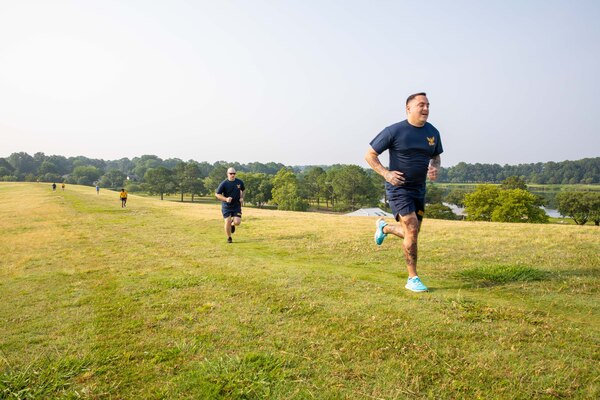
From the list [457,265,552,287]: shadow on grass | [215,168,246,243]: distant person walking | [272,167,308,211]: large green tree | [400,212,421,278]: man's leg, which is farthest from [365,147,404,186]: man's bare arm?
[272,167,308,211]: large green tree

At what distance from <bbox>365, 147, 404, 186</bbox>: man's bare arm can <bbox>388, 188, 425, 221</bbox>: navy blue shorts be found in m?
0.21

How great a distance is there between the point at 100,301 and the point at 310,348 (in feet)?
11.3

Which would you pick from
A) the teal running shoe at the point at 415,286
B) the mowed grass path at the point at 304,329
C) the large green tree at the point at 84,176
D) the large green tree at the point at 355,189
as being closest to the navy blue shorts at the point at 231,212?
the mowed grass path at the point at 304,329

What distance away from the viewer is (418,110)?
5.43m

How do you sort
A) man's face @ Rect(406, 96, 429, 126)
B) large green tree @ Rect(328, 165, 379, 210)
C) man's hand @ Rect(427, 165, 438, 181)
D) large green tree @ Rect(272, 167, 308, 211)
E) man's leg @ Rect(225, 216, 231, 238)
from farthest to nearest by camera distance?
large green tree @ Rect(328, 165, 379, 210)
large green tree @ Rect(272, 167, 308, 211)
man's leg @ Rect(225, 216, 231, 238)
man's hand @ Rect(427, 165, 438, 181)
man's face @ Rect(406, 96, 429, 126)

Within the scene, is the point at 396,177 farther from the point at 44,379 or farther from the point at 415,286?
the point at 44,379

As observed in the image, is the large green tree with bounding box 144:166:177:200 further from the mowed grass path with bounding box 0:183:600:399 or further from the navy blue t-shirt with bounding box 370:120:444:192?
the navy blue t-shirt with bounding box 370:120:444:192

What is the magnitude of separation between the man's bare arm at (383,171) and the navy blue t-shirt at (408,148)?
9 centimetres

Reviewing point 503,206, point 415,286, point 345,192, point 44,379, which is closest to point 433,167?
point 415,286

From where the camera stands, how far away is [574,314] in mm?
4070

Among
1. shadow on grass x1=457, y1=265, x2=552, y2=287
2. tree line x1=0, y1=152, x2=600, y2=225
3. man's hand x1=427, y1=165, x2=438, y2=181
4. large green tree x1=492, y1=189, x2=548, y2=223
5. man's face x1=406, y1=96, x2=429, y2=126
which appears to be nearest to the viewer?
man's face x1=406, y1=96, x2=429, y2=126

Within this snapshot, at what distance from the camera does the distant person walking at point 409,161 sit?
5.43 m

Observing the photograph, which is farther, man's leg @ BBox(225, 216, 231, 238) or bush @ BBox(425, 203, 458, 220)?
bush @ BBox(425, 203, 458, 220)

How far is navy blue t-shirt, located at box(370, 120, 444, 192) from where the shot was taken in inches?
215
